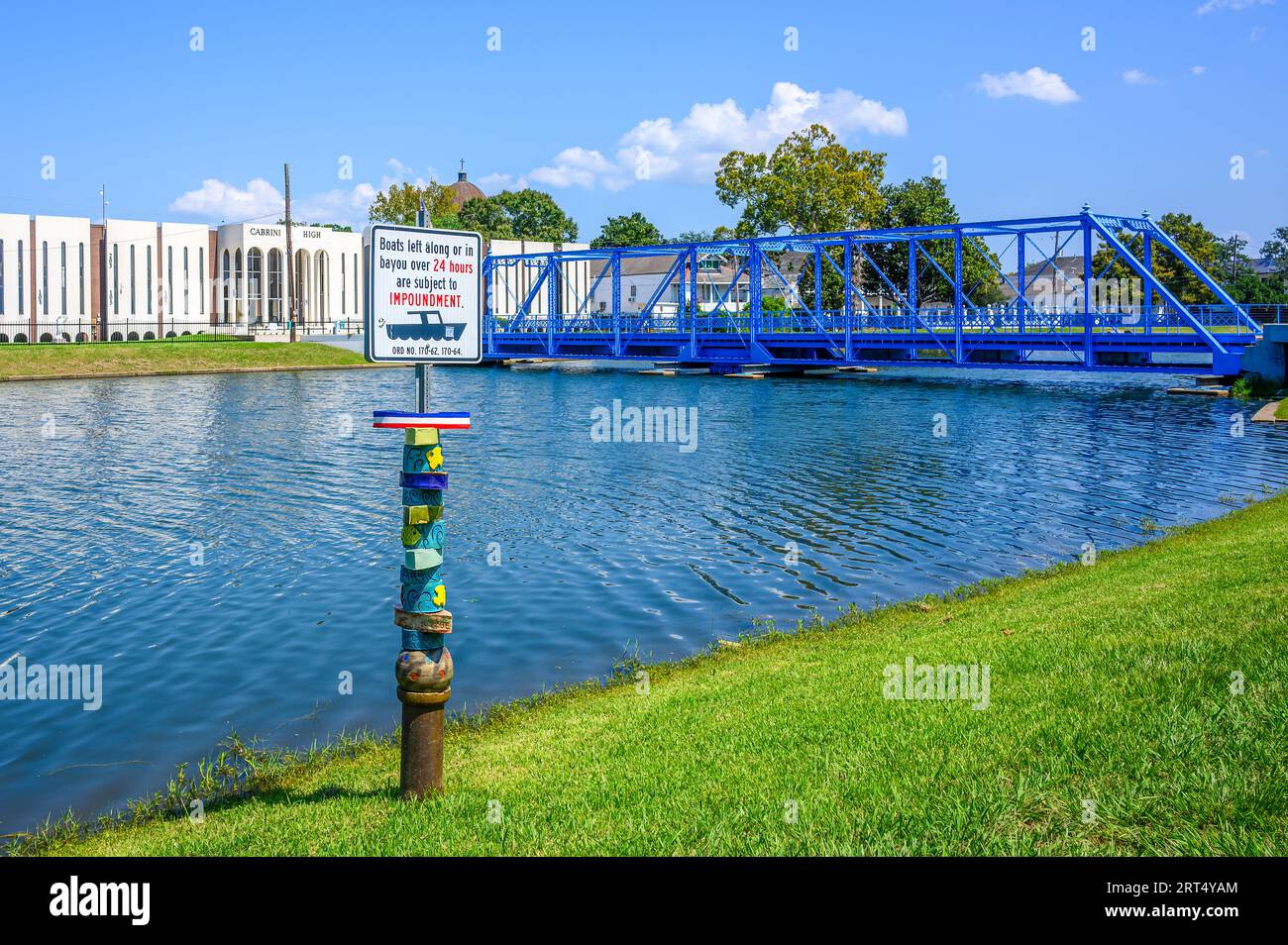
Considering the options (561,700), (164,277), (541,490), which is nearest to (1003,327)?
(541,490)

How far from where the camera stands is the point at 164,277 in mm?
88250

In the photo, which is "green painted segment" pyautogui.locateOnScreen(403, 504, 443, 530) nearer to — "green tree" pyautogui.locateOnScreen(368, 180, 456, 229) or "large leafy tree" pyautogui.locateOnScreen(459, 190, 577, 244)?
"green tree" pyautogui.locateOnScreen(368, 180, 456, 229)

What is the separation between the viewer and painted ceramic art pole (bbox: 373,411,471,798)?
6.71 metres

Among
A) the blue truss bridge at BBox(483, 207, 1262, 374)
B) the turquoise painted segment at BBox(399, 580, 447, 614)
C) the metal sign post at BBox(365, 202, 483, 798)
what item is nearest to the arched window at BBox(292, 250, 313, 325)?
the blue truss bridge at BBox(483, 207, 1262, 374)

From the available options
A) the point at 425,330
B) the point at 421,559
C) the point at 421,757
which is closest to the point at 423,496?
the point at 421,559

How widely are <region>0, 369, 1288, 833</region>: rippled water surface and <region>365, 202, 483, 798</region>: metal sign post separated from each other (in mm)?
3395

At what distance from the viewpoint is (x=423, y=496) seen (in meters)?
6.86

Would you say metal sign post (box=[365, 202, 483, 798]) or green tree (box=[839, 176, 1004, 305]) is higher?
green tree (box=[839, 176, 1004, 305])

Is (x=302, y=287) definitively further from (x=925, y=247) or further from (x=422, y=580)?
(x=422, y=580)

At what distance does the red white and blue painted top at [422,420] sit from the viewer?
6.67 meters

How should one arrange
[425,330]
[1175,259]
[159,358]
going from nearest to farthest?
1. [425,330]
2. [159,358]
3. [1175,259]

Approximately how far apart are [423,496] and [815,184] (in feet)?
273

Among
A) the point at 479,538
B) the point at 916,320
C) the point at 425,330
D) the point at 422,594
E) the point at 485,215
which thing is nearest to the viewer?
the point at 425,330
